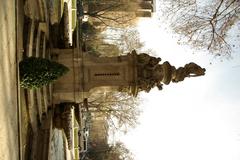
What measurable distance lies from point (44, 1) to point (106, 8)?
880 inches

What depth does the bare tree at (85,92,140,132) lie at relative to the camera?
37625mm

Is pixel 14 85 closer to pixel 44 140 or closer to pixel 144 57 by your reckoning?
pixel 44 140

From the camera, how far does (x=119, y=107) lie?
37812 mm

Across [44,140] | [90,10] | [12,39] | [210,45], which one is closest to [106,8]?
[90,10]

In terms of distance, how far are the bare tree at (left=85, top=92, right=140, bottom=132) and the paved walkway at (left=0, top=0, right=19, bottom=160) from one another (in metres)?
23.5

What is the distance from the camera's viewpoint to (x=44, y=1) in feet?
61.5

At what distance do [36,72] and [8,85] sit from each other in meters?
2.29

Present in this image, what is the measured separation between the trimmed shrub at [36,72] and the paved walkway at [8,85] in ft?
3.82

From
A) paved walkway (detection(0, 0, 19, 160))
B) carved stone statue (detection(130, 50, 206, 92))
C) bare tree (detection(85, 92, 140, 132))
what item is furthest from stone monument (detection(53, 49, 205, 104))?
bare tree (detection(85, 92, 140, 132))

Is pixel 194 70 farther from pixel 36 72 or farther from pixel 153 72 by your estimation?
pixel 36 72

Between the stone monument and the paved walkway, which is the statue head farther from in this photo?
the paved walkway

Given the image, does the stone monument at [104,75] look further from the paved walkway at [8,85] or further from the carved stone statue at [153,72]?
the paved walkway at [8,85]

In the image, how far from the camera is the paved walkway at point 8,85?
12.8m

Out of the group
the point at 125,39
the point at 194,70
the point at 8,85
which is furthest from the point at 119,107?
the point at 8,85
